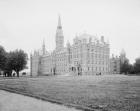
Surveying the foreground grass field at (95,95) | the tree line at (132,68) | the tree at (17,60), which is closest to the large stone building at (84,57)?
the tree line at (132,68)

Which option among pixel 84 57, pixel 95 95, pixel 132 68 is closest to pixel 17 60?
pixel 84 57

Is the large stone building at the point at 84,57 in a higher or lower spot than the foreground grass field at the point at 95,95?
higher

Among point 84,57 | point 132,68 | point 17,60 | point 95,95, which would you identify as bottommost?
point 95,95

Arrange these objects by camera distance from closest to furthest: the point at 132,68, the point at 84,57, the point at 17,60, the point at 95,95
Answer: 1. the point at 95,95
2. the point at 17,60
3. the point at 84,57
4. the point at 132,68

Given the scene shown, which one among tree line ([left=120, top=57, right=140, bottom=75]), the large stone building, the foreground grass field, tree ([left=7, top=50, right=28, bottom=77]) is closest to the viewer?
the foreground grass field

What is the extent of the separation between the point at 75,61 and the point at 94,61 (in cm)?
1012

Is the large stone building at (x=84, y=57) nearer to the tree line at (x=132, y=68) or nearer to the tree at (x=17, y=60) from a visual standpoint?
the tree line at (x=132, y=68)

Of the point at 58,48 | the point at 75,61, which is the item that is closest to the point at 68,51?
the point at 75,61

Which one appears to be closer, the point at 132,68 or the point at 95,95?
the point at 95,95

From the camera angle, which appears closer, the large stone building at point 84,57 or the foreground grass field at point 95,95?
the foreground grass field at point 95,95

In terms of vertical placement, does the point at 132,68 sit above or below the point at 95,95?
above

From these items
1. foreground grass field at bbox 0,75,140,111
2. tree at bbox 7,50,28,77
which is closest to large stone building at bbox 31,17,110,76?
tree at bbox 7,50,28,77

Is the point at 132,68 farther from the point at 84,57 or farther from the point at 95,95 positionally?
the point at 95,95

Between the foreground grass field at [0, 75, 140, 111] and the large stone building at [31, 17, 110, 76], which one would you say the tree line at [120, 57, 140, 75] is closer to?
the large stone building at [31, 17, 110, 76]
